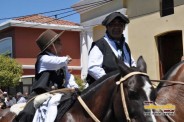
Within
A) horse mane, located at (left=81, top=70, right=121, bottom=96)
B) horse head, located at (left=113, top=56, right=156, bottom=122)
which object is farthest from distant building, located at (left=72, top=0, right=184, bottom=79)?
horse head, located at (left=113, top=56, right=156, bottom=122)

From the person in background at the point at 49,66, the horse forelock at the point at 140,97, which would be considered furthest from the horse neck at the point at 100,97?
the person in background at the point at 49,66

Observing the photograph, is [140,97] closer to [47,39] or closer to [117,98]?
[117,98]

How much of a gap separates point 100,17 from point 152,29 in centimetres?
386

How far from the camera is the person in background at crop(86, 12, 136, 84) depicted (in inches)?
193

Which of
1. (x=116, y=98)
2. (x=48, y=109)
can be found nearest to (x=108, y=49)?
(x=48, y=109)

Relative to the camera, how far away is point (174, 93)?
562 cm

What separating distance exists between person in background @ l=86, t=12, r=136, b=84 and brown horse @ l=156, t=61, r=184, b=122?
918 mm

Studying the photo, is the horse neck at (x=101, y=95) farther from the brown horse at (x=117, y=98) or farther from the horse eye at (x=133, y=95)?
the horse eye at (x=133, y=95)

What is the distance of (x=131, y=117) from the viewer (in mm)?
3740

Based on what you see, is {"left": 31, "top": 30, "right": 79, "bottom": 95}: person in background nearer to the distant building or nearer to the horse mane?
the horse mane

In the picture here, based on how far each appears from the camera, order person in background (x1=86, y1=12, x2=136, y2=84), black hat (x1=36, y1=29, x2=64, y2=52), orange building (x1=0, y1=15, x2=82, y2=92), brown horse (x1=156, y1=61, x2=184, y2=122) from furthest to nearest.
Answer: orange building (x1=0, y1=15, x2=82, y2=92) → brown horse (x1=156, y1=61, x2=184, y2=122) → black hat (x1=36, y1=29, x2=64, y2=52) → person in background (x1=86, y1=12, x2=136, y2=84)

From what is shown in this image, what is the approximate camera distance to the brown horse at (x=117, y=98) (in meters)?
3.73

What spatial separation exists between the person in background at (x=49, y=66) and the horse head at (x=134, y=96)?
131 centimetres

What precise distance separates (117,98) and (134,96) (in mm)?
212
